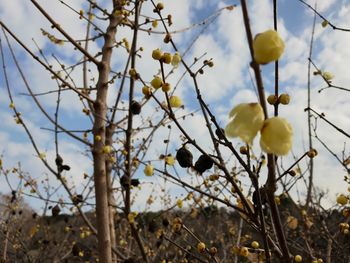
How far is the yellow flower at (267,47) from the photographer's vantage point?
2.72 ft

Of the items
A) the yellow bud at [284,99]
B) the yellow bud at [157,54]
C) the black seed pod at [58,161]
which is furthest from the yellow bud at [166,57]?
the black seed pod at [58,161]

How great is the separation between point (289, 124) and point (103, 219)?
202cm

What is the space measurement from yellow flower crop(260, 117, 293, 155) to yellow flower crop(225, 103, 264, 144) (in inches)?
0.8

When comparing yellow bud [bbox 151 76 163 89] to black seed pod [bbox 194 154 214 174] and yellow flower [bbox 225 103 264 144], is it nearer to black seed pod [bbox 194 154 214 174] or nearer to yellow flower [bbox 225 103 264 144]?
black seed pod [bbox 194 154 214 174]

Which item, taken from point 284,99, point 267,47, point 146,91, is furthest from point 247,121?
point 146,91

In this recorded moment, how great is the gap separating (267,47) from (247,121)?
19cm

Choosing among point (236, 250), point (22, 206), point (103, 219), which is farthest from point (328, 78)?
point (22, 206)

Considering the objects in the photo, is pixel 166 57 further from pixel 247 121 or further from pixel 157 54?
pixel 247 121

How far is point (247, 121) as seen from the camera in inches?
36.1

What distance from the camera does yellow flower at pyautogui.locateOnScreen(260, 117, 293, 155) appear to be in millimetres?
880

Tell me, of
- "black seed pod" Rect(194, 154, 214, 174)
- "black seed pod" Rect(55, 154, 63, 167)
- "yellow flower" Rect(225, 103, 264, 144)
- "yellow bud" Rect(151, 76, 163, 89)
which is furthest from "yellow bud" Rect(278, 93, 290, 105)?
"black seed pod" Rect(55, 154, 63, 167)

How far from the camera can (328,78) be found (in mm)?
2713

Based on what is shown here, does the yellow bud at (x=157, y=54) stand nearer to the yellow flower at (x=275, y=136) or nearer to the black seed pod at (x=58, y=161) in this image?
the yellow flower at (x=275, y=136)

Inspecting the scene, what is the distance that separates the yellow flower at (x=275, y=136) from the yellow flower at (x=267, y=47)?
0.15 meters
